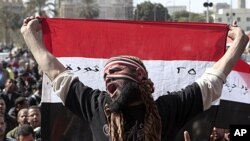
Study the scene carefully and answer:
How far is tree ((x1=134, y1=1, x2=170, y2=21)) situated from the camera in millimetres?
52053

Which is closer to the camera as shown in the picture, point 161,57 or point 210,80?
point 210,80

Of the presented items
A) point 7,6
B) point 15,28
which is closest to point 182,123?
point 15,28

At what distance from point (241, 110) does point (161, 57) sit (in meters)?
1.21

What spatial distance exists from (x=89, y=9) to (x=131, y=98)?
65.5m

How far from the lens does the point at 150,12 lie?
5344cm

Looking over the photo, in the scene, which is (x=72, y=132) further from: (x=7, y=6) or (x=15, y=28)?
(x=7, y=6)

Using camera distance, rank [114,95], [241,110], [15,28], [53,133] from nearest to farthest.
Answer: [114,95] < [53,133] < [241,110] < [15,28]

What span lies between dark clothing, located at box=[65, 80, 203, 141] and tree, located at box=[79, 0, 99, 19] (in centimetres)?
6323

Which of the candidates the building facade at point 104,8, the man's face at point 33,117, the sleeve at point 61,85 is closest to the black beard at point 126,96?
the sleeve at point 61,85

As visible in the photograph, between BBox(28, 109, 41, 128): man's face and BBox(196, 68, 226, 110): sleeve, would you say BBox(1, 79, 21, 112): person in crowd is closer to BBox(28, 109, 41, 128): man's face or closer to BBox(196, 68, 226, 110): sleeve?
BBox(28, 109, 41, 128): man's face

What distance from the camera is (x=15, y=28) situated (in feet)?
294

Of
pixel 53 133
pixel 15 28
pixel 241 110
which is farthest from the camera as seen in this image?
pixel 15 28

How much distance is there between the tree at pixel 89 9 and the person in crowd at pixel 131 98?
207 feet

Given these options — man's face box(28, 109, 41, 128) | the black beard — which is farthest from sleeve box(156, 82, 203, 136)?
man's face box(28, 109, 41, 128)
